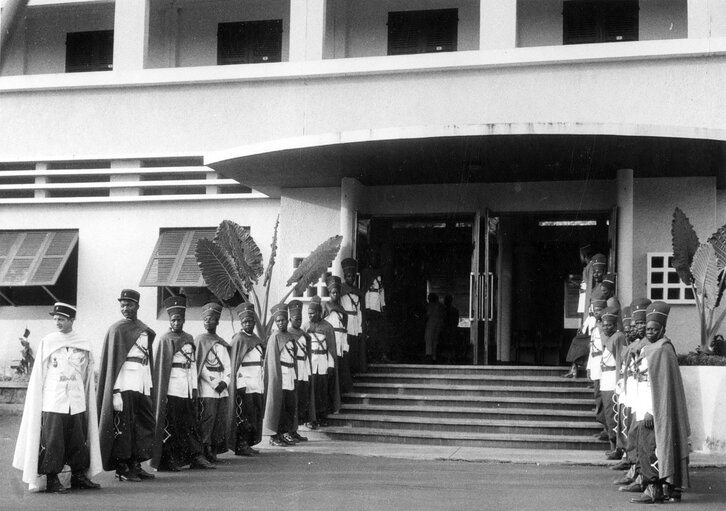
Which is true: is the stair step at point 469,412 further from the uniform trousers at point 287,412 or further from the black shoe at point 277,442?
the black shoe at point 277,442

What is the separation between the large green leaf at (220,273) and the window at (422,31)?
5578 millimetres

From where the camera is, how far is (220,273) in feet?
53.1

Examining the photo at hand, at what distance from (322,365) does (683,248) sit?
5.18m

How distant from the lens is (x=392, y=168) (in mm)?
15555

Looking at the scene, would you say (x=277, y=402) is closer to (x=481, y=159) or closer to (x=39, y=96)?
(x=481, y=159)

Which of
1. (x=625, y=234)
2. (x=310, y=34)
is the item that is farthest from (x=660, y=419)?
(x=310, y=34)

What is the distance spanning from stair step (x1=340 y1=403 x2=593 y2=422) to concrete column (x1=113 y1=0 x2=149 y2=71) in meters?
8.29

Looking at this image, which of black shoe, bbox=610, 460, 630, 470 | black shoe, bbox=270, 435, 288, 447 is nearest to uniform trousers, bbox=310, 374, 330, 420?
black shoe, bbox=270, 435, 288, 447

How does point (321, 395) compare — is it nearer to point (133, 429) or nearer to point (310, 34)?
point (133, 429)

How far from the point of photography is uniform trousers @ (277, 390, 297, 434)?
13.7m

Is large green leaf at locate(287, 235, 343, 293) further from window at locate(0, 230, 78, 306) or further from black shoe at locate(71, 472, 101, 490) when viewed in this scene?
black shoe at locate(71, 472, 101, 490)

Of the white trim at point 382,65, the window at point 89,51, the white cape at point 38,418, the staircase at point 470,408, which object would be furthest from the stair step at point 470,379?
the window at point 89,51

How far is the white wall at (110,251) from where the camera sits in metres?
18.5

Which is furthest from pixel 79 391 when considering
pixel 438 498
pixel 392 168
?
pixel 392 168
